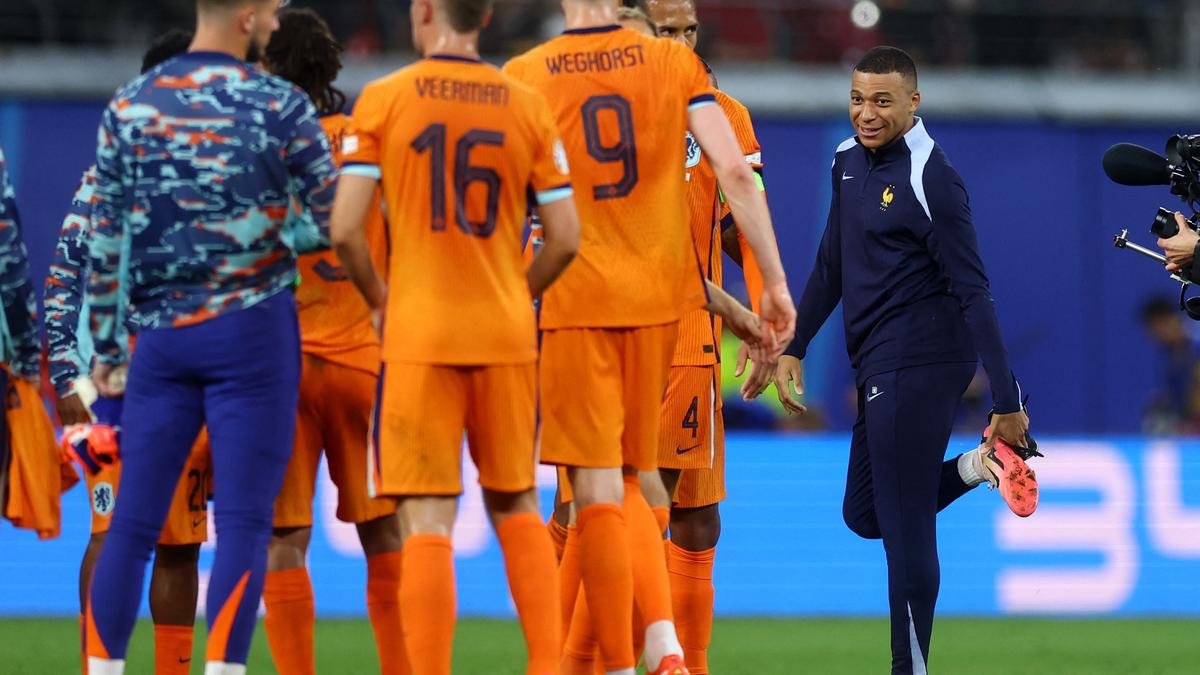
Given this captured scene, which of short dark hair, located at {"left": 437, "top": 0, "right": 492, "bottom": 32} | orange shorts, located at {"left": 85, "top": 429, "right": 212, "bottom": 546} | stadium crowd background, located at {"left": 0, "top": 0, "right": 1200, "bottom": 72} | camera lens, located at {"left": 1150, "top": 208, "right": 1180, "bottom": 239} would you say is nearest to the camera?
short dark hair, located at {"left": 437, "top": 0, "right": 492, "bottom": 32}

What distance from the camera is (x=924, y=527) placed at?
6332mm

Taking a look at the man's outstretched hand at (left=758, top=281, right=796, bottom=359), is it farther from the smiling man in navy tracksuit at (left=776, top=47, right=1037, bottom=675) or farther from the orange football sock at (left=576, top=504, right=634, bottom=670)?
the smiling man in navy tracksuit at (left=776, top=47, right=1037, bottom=675)

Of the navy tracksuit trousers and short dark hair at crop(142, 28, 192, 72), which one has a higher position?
short dark hair at crop(142, 28, 192, 72)

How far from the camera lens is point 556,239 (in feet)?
16.5

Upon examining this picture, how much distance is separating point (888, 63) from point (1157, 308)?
9.70 m

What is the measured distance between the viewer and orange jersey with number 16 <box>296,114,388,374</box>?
5.68 m

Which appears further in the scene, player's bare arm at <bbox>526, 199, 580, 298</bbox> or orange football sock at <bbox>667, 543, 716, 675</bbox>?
orange football sock at <bbox>667, 543, 716, 675</bbox>

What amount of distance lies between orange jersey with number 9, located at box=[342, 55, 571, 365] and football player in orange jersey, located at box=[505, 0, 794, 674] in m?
0.46

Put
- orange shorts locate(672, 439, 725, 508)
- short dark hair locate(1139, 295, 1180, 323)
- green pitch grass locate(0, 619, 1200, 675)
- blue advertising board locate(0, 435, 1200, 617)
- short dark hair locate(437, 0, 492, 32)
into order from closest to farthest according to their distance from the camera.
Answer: short dark hair locate(437, 0, 492, 32) → orange shorts locate(672, 439, 725, 508) → green pitch grass locate(0, 619, 1200, 675) → blue advertising board locate(0, 435, 1200, 617) → short dark hair locate(1139, 295, 1180, 323)

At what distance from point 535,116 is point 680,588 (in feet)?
7.84

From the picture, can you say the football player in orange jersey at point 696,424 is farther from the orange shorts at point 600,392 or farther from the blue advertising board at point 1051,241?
the blue advertising board at point 1051,241

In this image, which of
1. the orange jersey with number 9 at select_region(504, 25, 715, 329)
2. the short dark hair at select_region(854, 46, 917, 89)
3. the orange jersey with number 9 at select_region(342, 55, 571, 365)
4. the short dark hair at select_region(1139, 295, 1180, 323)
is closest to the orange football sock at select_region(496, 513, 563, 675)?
the orange jersey with number 9 at select_region(342, 55, 571, 365)

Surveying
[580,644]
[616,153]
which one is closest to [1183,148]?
[616,153]

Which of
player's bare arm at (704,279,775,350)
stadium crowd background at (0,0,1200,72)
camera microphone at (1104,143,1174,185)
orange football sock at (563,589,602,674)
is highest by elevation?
stadium crowd background at (0,0,1200,72)
